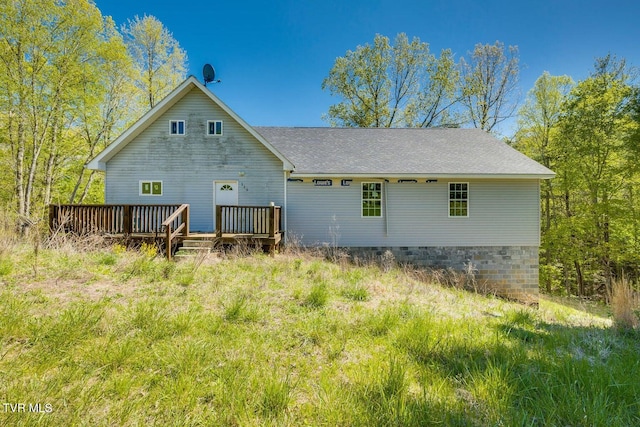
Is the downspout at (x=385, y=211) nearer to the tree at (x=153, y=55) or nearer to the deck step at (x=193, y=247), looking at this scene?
the deck step at (x=193, y=247)

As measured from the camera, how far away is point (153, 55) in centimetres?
1934

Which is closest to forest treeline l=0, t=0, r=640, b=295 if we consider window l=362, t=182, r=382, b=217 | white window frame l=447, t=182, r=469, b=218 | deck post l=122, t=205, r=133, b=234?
deck post l=122, t=205, r=133, b=234

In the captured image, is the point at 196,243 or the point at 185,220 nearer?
the point at 196,243

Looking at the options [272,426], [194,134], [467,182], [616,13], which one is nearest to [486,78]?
[616,13]

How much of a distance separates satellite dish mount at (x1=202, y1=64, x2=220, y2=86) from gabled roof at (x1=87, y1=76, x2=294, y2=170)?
1079 mm

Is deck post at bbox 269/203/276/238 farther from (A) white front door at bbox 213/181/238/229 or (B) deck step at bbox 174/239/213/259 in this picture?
(A) white front door at bbox 213/181/238/229

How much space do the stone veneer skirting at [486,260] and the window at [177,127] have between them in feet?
28.1

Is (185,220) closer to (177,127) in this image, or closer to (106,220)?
(106,220)

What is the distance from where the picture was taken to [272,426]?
2033mm

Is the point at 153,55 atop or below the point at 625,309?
atop

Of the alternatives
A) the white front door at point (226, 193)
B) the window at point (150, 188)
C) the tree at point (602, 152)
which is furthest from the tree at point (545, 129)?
the window at point (150, 188)

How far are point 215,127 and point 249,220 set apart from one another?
15.0 feet

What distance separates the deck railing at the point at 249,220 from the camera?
31.0 ft

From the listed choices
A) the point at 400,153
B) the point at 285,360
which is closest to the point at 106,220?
the point at 285,360
